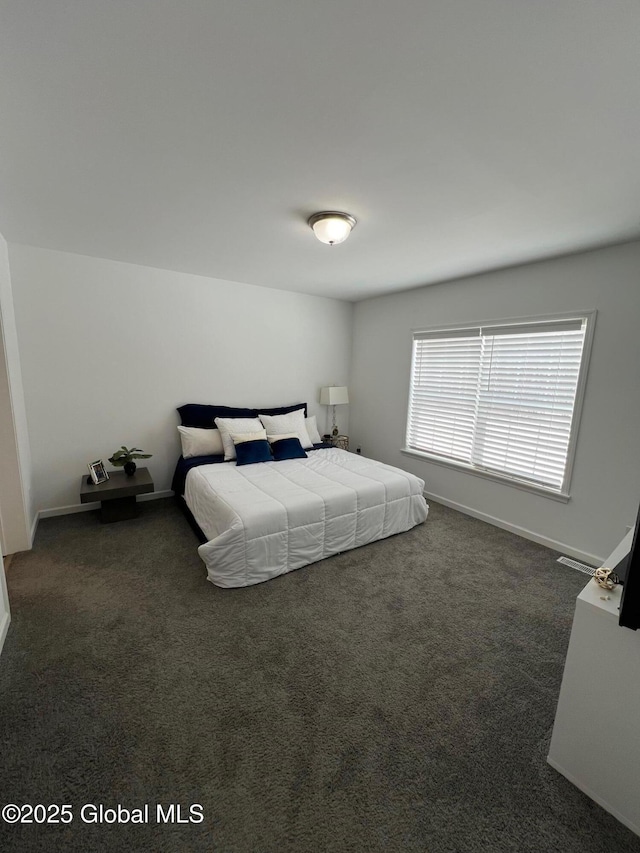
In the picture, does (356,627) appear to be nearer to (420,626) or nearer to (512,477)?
(420,626)

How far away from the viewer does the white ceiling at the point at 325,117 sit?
98 centimetres

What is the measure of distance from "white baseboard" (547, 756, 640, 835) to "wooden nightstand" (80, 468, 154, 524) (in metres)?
3.21

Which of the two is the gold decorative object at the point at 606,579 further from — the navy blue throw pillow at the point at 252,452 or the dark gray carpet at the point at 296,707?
the navy blue throw pillow at the point at 252,452

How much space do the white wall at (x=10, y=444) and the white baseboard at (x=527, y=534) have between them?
3.90m

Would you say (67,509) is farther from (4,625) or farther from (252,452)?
(252,452)

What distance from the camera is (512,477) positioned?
3219 mm

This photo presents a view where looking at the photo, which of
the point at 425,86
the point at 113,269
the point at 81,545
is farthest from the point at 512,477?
the point at 113,269

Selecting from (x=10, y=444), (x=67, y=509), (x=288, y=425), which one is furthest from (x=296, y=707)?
(x=67, y=509)

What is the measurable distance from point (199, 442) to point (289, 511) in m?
1.66

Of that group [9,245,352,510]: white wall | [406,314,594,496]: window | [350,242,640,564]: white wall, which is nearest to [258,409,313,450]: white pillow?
[9,245,352,510]: white wall

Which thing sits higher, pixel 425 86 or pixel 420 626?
pixel 425 86

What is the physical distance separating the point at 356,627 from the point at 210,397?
2956 millimetres

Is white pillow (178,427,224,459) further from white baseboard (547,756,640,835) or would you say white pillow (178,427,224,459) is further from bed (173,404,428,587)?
white baseboard (547,756,640,835)

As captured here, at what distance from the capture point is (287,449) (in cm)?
370
